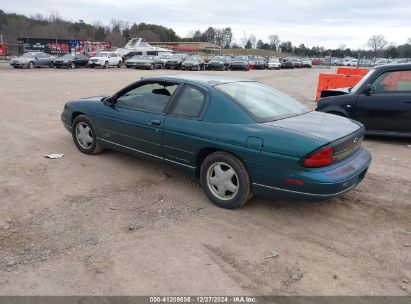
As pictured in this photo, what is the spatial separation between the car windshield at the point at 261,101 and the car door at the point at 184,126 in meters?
0.33

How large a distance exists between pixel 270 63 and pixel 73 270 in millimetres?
49533

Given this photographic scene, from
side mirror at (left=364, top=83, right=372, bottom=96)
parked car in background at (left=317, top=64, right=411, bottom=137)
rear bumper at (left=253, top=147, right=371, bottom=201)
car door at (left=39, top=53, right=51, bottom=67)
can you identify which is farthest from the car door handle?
car door at (left=39, top=53, right=51, bottom=67)

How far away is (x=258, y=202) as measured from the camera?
185 inches

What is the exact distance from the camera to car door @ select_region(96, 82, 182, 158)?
508cm

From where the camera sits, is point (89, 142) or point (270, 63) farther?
point (270, 63)

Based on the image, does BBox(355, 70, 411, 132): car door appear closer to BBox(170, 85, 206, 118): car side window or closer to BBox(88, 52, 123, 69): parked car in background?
BBox(170, 85, 206, 118): car side window

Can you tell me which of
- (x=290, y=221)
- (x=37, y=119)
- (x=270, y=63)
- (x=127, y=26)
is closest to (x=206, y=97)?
(x=290, y=221)

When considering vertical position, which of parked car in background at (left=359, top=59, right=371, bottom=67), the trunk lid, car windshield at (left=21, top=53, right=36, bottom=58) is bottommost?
the trunk lid

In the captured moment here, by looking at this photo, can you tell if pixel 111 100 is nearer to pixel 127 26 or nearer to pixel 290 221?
pixel 290 221

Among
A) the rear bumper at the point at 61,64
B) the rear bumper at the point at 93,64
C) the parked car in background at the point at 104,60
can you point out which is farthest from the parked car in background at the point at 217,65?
the rear bumper at the point at 61,64

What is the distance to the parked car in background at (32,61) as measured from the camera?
3157cm

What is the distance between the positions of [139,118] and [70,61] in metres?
32.6

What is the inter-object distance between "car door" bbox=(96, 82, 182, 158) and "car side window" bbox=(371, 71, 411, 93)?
476 centimetres

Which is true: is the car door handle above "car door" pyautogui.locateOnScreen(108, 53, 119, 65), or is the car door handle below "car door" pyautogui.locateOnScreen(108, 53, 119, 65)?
below
